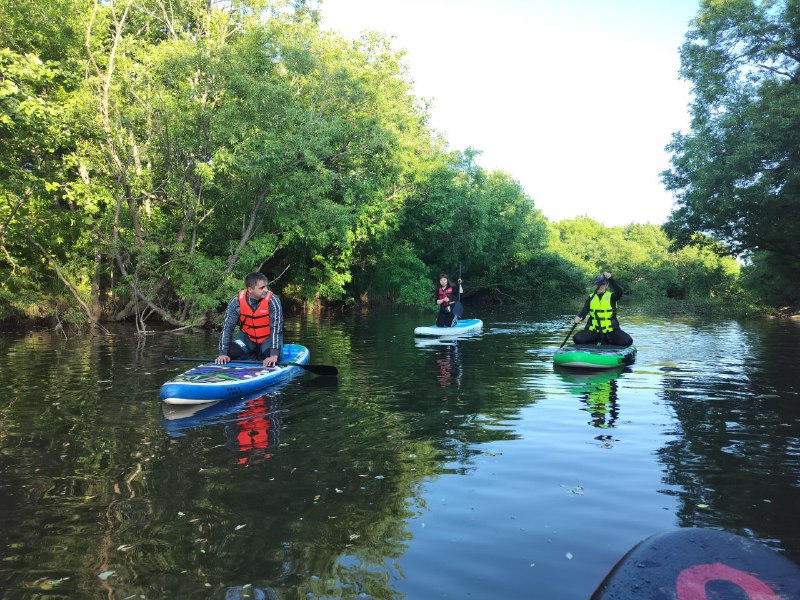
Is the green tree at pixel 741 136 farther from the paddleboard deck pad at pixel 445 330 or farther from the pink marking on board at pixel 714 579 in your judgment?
the pink marking on board at pixel 714 579

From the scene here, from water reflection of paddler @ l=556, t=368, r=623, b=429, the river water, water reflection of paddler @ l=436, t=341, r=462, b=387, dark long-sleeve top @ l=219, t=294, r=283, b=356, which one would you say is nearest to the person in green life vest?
water reflection of paddler @ l=556, t=368, r=623, b=429

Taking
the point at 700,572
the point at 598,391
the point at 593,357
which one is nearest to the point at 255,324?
the point at 598,391

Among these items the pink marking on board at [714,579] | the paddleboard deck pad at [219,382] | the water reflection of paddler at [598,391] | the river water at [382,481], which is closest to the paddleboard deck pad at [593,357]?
the water reflection of paddler at [598,391]

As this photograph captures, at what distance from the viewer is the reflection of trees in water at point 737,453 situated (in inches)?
172

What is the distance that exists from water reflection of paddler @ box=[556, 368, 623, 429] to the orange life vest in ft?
16.4

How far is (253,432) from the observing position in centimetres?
694

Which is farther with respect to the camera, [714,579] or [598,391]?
[598,391]

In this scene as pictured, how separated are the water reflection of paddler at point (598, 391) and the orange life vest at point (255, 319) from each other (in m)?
5.01

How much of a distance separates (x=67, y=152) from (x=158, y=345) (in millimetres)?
8256

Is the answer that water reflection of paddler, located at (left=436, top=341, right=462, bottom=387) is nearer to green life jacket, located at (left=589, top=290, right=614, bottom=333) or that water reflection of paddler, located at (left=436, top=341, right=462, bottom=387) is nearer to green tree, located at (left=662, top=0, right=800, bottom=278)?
green life jacket, located at (left=589, top=290, right=614, bottom=333)

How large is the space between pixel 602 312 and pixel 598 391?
3642 mm

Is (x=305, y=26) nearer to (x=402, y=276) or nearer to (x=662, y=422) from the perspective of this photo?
(x=402, y=276)

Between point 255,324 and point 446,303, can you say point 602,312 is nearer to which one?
point 446,303

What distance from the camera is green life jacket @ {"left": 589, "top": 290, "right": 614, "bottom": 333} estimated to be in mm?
12523
